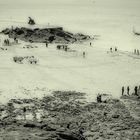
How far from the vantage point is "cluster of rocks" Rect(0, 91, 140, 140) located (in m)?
21.6

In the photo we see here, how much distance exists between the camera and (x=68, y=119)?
2625cm

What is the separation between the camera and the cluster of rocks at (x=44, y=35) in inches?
2146

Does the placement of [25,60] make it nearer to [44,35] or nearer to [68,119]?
[44,35]

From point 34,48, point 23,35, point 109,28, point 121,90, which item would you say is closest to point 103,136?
point 121,90

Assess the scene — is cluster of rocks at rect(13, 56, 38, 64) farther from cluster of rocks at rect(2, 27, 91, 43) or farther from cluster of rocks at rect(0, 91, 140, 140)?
cluster of rocks at rect(0, 91, 140, 140)

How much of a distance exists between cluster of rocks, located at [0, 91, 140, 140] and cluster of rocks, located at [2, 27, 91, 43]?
74.8 feet

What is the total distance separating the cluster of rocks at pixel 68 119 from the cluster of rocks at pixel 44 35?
74.8 feet

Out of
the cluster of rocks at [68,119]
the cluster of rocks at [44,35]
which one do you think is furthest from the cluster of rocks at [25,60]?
the cluster of rocks at [68,119]

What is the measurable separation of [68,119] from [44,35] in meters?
30.9

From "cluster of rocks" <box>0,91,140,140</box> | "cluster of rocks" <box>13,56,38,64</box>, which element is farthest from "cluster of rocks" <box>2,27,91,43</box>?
"cluster of rocks" <box>0,91,140,140</box>

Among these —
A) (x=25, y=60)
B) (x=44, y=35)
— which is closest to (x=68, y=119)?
(x=25, y=60)

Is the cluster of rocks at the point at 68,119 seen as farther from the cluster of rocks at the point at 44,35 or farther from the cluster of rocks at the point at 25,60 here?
the cluster of rocks at the point at 44,35

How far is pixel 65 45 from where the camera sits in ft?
170

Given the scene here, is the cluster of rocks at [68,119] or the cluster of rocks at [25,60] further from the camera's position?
Result: the cluster of rocks at [25,60]
